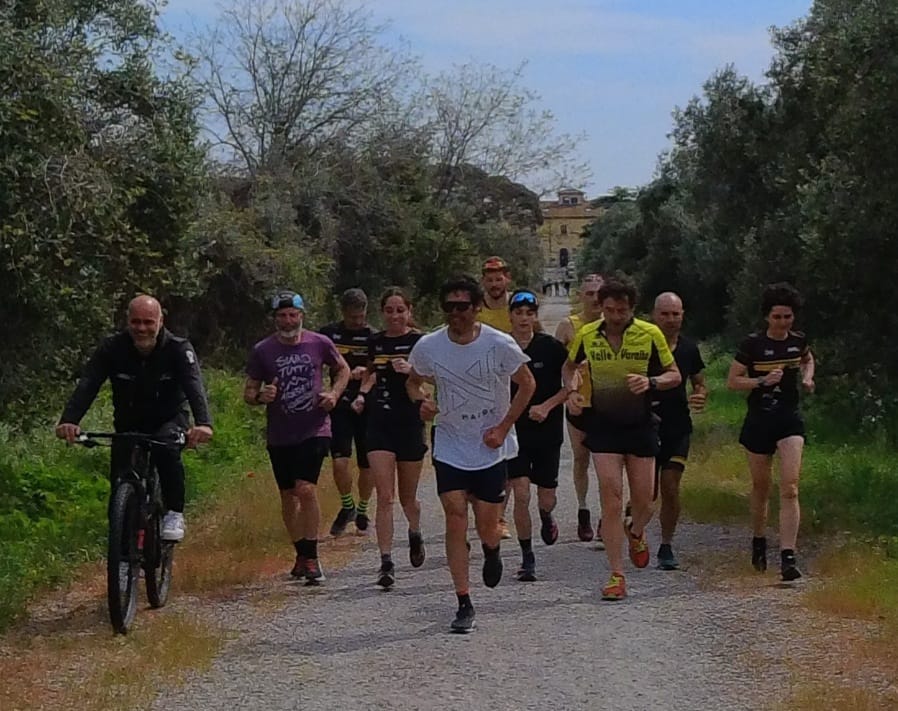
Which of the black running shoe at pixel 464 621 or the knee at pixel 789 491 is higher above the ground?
the knee at pixel 789 491

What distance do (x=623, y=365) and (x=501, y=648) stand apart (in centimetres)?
222

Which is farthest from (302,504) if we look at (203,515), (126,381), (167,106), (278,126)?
(278,126)

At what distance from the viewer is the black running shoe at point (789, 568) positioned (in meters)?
9.14

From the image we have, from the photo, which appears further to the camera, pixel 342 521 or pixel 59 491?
pixel 59 491

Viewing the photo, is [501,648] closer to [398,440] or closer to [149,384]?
[398,440]

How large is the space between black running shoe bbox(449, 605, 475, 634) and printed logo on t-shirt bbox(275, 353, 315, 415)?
204 cm

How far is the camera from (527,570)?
9484mm

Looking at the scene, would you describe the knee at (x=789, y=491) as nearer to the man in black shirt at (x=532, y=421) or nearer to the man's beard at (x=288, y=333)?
the man in black shirt at (x=532, y=421)

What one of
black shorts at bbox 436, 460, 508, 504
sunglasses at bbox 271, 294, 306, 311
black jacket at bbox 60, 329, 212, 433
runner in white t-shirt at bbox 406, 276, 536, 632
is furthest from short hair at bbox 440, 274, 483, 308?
sunglasses at bbox 271, 294, 306, 311

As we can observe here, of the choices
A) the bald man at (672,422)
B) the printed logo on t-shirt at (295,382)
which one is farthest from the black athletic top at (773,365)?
the printed logo on t-shirt at (295,382)

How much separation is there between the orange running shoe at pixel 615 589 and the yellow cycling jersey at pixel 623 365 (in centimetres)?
95

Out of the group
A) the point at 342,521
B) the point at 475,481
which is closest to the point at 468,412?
the point at 475,481

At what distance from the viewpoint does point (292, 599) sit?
896 cm

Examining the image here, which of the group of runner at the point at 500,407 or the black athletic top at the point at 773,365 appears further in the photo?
the black athletic top at the point at 773,365
